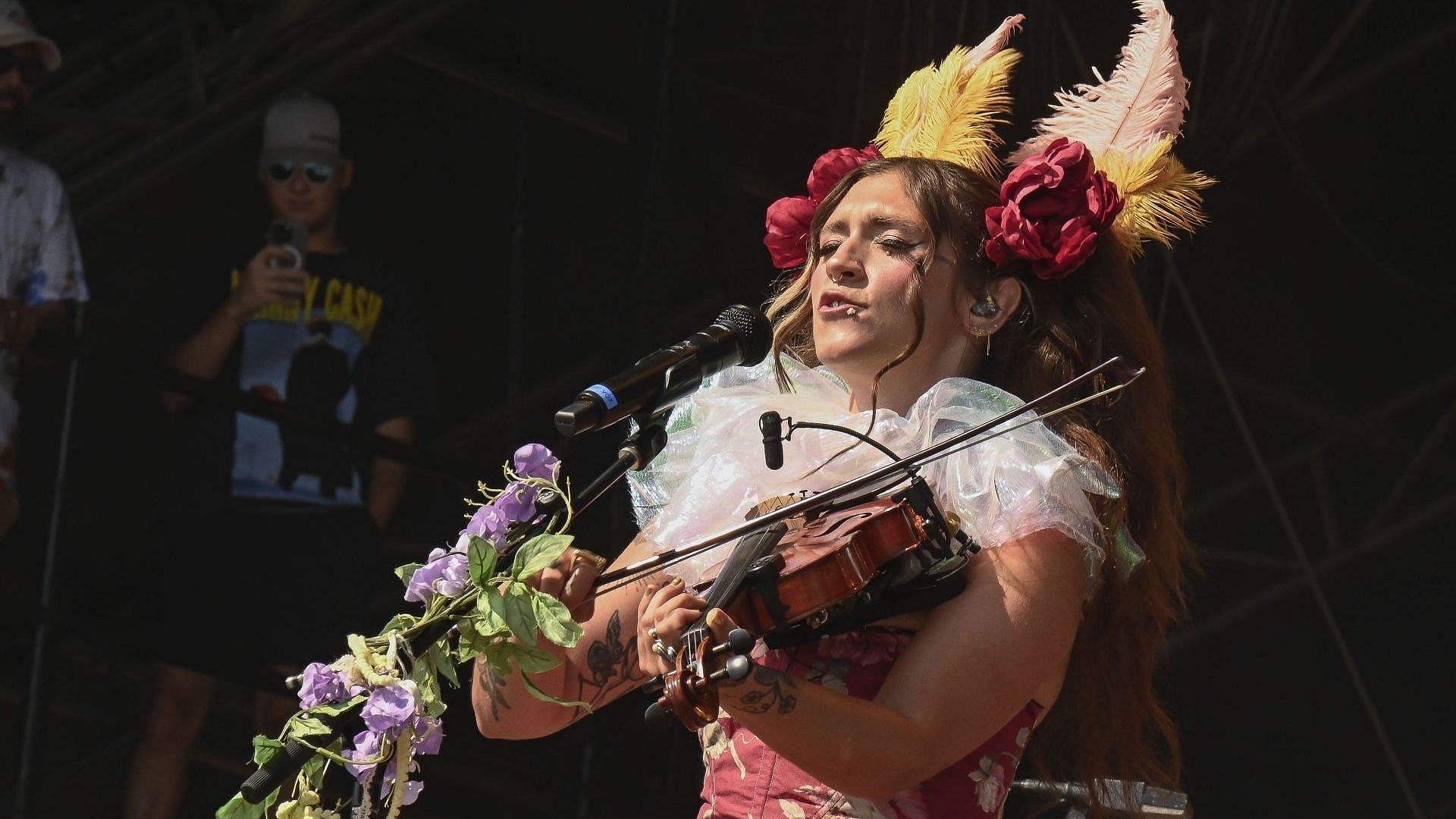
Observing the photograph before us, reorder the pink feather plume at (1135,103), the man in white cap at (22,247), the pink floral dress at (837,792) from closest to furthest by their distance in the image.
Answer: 1. the pink floral dress at (837,792)
2. the pink feather plume at (1135,103)
3. the man in white cap at (22,247)

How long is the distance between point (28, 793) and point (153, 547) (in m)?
0.63

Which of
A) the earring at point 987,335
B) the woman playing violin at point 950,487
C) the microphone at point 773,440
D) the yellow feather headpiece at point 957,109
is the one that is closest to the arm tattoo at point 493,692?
the woman playing violin at point 950,487

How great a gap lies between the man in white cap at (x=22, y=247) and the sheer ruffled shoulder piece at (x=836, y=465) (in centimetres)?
212

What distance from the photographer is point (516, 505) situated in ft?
6.82

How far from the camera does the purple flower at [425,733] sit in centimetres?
199

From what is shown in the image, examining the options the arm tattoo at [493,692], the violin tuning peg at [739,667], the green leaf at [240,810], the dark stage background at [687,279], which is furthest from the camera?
the dark stage background at [687,279]

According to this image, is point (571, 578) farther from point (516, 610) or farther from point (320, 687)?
point (320, 687)

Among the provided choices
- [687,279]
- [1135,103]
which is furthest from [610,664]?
[687,279]

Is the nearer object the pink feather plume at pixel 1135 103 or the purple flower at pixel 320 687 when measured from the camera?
the purple flower at pixel 320 687

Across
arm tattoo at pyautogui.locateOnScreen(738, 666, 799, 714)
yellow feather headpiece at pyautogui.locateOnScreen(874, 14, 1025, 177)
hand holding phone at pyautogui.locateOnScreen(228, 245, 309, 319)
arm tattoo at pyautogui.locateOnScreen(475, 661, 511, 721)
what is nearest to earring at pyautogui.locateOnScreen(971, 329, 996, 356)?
yellow feather headpiece at pyautogui.locateOnScreen(874, 14, 1025, 177)

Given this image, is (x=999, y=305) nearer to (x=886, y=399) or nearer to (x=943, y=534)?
(x=886, y=399)

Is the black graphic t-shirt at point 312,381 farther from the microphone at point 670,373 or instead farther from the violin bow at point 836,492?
the microphone at point 670,373

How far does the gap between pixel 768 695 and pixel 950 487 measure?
434 mm

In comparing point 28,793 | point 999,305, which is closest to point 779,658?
point 999,305
